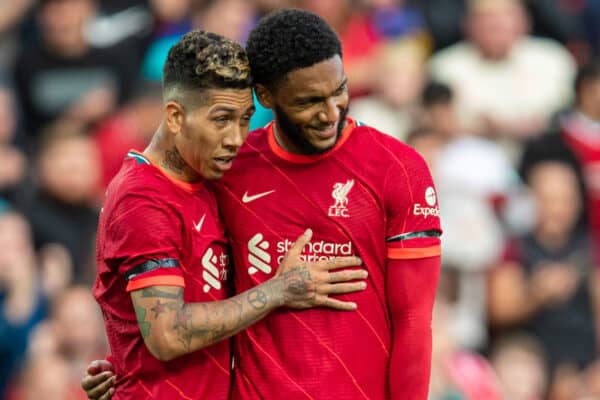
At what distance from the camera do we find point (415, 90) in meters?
9.11

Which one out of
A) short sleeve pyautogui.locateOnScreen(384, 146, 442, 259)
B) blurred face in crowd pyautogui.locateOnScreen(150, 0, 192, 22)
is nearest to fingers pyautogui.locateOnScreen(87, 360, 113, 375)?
short sleeve pyautogui.locateOnScreen(384, 146, 442, 259)

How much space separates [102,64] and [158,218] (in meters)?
4.94

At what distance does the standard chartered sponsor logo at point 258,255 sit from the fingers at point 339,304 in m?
0.24

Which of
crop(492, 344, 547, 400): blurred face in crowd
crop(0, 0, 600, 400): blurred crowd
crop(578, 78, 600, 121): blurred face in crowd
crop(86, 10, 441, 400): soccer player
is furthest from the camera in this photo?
crop(578, 78, 600, 121): blurred face in crowd

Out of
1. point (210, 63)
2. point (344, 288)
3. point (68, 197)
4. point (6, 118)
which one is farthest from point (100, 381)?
point (6, 118)

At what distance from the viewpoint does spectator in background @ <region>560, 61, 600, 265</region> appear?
8.81 m

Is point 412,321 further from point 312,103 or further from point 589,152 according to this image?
point 589,152

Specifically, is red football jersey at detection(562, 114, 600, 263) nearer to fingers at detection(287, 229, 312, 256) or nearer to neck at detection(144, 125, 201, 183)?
fingers at detection(287, 229, 312, 256)

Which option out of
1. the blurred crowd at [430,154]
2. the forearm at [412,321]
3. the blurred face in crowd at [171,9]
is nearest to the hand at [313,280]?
the forearm at [412,321]

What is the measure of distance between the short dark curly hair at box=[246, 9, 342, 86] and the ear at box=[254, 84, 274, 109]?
2 cm

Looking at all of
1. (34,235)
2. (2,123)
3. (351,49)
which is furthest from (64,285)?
(351,49)

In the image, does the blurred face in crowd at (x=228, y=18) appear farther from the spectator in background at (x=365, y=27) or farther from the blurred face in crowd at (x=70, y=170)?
the blurred face in crowd at (x=70, y=170)

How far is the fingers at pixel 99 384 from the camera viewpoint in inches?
180

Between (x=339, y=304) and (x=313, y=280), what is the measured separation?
0.40ft
